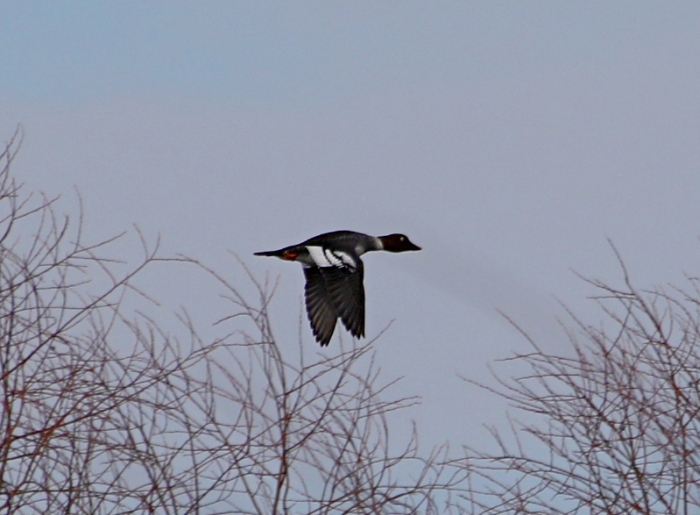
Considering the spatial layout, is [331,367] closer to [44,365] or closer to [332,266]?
[44,365]

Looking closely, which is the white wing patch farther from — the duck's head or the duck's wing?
the duck's head

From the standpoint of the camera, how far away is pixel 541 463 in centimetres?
583

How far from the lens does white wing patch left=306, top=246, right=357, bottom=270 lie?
10320 millimetres

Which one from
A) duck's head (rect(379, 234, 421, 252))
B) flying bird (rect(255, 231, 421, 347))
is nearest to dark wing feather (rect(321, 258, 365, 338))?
flying bird (rect(255, 231, 421, 347))

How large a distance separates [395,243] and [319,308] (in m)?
3.41

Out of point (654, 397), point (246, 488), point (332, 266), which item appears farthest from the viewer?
point (332, 266)

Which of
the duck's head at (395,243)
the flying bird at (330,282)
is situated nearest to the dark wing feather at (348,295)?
the flying bird at (330,282)

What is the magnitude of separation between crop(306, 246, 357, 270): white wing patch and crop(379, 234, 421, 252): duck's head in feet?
8.01

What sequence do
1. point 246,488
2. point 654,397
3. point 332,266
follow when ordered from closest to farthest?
point 246,488 < point 654,397 < point 332,266

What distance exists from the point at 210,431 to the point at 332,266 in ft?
15.5

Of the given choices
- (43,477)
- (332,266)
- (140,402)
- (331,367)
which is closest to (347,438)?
(331,367)

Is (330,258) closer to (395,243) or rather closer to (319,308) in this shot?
(319,308)

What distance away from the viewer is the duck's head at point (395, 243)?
43.1 feet

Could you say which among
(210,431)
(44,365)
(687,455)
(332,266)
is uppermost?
(332,266)
